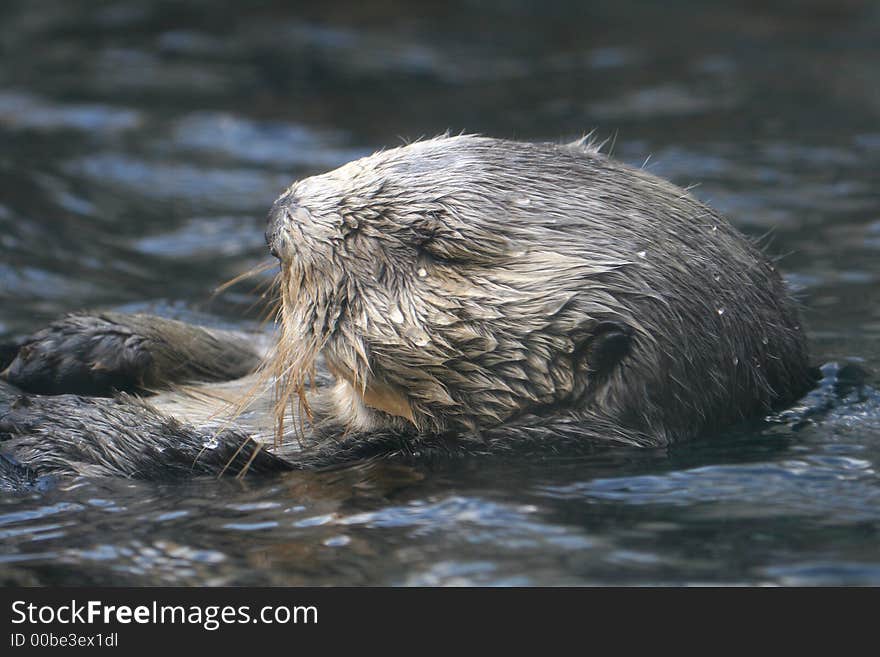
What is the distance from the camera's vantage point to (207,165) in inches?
362

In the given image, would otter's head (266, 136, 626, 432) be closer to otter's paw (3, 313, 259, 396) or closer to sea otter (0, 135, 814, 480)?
sea otter (0, 135, 814, 480)

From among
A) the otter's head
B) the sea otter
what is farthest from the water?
the otter's head

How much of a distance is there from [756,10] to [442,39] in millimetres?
3037

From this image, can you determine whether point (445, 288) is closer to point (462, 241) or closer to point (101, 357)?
point (462, 241)

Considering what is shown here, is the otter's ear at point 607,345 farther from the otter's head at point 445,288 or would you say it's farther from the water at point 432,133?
the water at point 432,133

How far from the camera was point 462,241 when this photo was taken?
3.95 metres

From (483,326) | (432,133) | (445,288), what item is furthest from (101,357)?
(432,133)

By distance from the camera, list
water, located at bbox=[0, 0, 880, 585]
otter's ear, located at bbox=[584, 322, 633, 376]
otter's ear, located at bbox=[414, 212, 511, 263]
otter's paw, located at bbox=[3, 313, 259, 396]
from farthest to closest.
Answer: otter's paw, located at bbox=[3, 313, 259, 396] → otter's ear, located at bbox=[414, 212, 511, 263] → otter's ear, located at bbox=[584, 322, 633, 376] → water, located at bbox=[0, 0, 880, 585]

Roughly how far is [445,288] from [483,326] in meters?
0.18

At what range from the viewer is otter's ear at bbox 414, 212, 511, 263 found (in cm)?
394

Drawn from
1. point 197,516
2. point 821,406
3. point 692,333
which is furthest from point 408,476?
point 821,406

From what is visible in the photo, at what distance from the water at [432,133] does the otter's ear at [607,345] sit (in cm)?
32

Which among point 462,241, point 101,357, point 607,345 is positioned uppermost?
point 462,241
